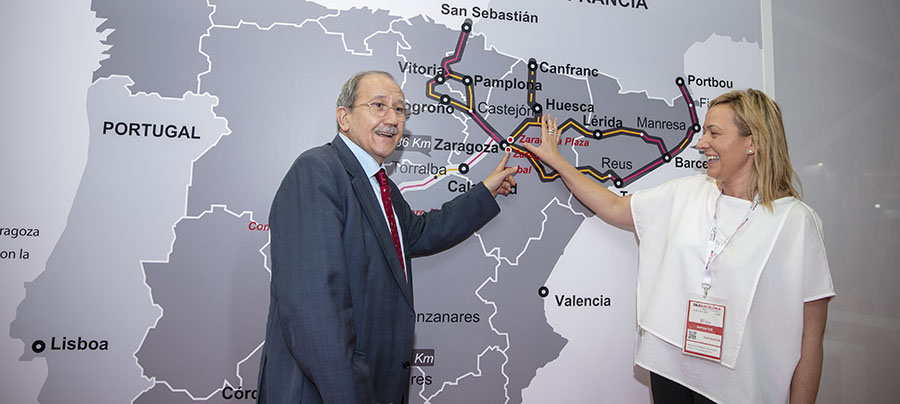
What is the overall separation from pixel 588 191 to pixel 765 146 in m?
0.68

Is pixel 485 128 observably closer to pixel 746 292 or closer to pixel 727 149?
pixel 727 149

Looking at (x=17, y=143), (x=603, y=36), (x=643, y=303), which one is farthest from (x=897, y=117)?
(x=17, y=143)

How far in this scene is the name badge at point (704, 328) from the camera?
1603 millimetres

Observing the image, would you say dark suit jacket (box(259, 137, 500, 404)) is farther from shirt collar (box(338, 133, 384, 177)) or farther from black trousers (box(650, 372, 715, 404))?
black trousers (box(650, 372, 715, 404))

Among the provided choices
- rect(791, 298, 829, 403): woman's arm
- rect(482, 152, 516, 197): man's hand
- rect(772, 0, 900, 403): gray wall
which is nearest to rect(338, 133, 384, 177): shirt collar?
rect(482, 152, 516, 197): man's hand

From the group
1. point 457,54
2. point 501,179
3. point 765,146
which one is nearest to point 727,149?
point 765,146

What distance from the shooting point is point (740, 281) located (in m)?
1.60

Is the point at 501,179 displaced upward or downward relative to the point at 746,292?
upward

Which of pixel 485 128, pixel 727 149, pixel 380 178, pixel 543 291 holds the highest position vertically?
pixel 485 128

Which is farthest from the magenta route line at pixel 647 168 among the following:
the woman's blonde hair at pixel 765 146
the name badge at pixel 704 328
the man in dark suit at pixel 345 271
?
the man in dark suit at pixel 345 271

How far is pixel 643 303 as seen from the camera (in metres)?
1.88

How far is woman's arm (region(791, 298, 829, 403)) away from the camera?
1.57 meters

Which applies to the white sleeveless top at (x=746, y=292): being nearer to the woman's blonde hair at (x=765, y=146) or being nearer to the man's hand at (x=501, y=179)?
the woman's blonde hair at (x=765, y=146)

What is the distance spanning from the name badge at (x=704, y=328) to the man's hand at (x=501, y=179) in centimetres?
86
